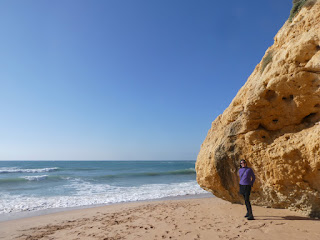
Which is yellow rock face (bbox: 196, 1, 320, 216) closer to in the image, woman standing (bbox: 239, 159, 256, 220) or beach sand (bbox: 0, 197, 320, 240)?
woman standing (bbox: 239, 159, 256, 220)

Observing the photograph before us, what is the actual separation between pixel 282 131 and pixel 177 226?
371cm

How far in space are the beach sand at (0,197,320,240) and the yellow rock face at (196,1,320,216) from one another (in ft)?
1.97

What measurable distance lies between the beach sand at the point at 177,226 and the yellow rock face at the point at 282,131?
1.97 feet

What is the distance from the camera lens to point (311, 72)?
481 centimetres

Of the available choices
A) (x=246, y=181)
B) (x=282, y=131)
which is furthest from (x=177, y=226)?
(x=282, y=131)

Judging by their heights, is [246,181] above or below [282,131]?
below

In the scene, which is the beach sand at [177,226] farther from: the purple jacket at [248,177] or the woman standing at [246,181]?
the purple jacket at [248,177]

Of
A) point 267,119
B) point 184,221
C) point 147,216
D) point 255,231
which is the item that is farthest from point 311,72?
point 147,216

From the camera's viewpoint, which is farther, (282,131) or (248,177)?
(282,131)

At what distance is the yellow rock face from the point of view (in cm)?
471

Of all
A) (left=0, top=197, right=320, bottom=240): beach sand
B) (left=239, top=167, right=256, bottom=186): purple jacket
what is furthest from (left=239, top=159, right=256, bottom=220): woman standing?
(left=0, top=197, right=320, bottom=240): beach sand

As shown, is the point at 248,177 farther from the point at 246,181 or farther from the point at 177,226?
the point at 177,226

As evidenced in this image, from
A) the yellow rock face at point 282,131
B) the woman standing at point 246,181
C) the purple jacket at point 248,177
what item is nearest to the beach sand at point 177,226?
the woman standing at point 246,181

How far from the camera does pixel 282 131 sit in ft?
17.7
